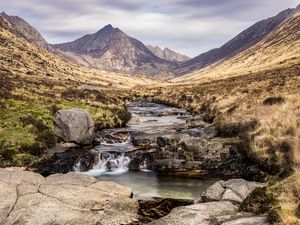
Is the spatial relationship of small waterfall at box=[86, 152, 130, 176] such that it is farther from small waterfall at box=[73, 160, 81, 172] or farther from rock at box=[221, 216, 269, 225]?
rock at box=[221, 216, 269, 225]

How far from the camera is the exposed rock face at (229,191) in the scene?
17562 mm

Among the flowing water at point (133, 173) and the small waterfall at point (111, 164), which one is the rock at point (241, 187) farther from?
A: the small waterfall at point (111, 164)

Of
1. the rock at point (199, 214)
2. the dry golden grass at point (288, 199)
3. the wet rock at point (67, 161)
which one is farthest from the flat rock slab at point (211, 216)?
the wet rock at point (67, 161)

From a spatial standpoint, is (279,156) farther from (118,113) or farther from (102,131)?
(118,113)

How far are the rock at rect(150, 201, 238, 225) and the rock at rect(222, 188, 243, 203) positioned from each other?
921 millimetres

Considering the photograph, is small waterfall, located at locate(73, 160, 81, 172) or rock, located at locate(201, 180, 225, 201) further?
small waterfall, located at locate(73, 160, 81, 172)

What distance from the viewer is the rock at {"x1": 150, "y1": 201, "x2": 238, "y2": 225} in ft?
47.2

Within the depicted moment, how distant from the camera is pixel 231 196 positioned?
17.6 meters

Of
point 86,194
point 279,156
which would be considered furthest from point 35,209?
point 279,156

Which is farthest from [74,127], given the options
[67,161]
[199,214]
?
[199,214]

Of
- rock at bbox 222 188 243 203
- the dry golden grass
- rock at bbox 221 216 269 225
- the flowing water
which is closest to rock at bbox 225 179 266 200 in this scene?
rock at bbox 222 188 243 203

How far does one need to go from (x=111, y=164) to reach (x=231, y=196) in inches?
568

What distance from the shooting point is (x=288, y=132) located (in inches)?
997

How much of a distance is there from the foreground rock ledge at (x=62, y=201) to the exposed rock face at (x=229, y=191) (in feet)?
11.5
